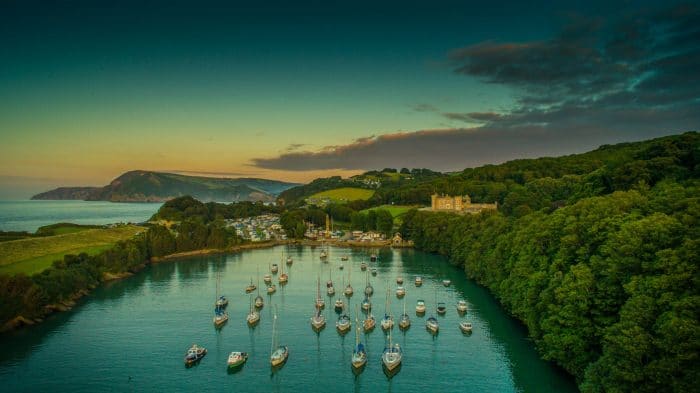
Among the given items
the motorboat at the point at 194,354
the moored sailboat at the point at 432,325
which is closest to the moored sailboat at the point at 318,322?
the moored sailboat at the point at 432,325

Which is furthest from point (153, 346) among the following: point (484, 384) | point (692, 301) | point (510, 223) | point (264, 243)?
point (264, 243)

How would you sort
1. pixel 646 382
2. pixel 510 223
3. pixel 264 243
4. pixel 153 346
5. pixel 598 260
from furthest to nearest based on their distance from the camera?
1. pixel 264 243
2. pixel 510 223
3. pixel 153 346
4. pixel 598 260
5. pixel 646 382

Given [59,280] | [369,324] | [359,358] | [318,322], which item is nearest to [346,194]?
[59,280]

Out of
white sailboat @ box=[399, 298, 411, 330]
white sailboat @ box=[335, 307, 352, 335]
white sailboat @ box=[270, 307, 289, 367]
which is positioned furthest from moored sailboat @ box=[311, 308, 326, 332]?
white sailboat @ box=[399, 298, 411, 330]

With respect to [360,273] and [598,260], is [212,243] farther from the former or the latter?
[598,260]

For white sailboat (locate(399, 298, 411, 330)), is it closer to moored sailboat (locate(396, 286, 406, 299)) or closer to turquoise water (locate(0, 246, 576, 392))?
turquoise water (locate(0, 246, 576, 392))

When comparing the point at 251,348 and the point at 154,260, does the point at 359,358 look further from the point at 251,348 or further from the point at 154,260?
the point at 154,260
